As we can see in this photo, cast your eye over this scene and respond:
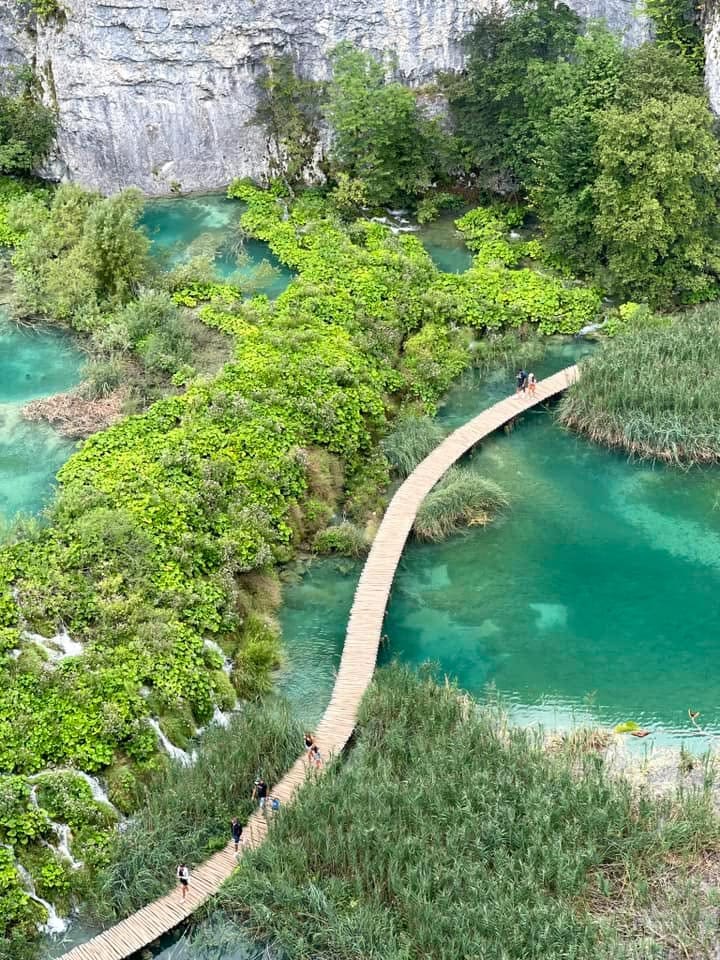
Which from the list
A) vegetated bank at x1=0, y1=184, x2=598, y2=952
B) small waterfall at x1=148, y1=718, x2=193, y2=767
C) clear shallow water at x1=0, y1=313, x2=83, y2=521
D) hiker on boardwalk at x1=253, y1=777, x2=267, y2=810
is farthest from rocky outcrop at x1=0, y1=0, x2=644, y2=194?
hiker on boardwalk at x1=253, y1=777, x2=267, y2=810

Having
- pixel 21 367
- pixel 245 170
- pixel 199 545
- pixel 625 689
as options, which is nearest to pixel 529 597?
pixel 625 689

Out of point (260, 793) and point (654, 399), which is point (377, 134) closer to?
point (654, 399)

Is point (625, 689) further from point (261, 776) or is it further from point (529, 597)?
point (261, 776)

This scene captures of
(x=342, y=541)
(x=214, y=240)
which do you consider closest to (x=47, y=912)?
(x=342, y=541)

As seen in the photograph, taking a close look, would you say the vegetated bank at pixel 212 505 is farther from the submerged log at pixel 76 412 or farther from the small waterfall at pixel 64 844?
the submerged log at pixel 76 412

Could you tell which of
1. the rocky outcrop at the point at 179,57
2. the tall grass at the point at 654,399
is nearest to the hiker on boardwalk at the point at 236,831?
the tall grass at the point at 654,399
